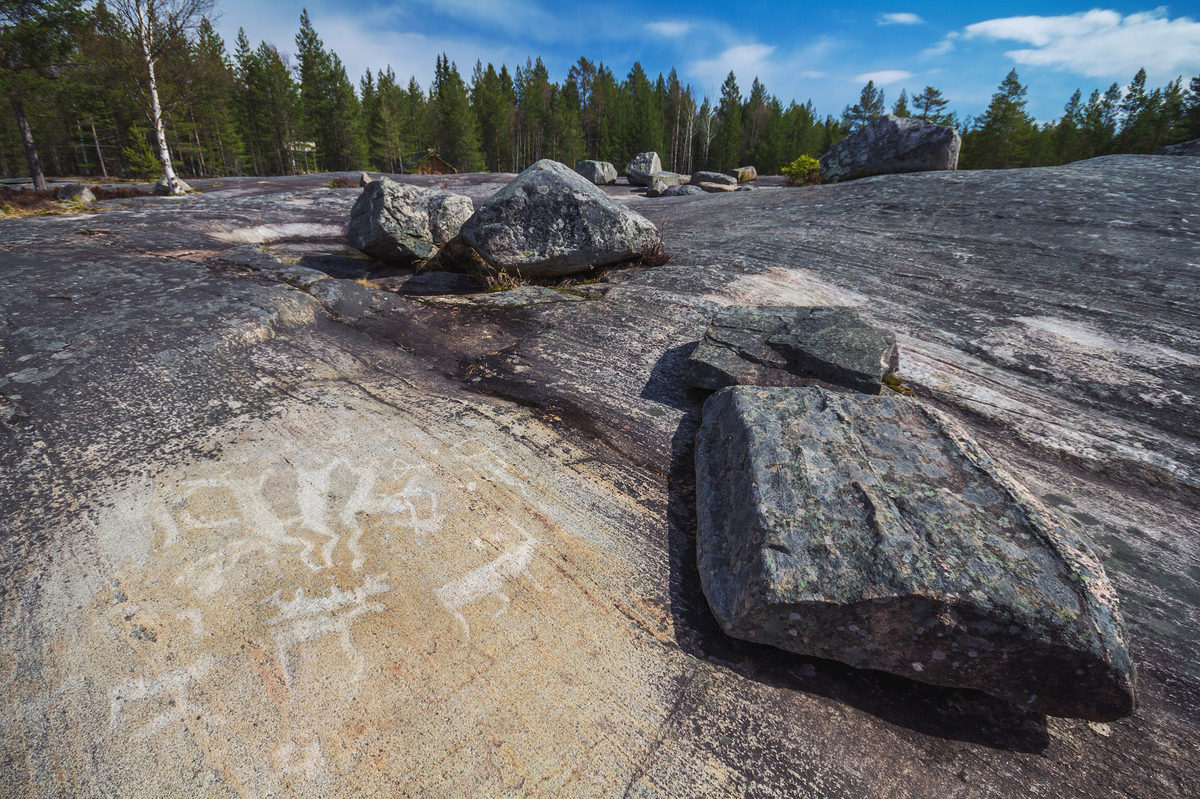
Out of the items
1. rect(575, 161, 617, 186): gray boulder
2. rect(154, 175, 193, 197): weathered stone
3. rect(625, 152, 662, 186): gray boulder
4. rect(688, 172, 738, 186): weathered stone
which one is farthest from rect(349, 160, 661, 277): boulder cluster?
rect(625, 152, 662, 186): gray boulder

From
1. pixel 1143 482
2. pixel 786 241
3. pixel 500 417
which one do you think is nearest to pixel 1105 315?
pixel 1143 482

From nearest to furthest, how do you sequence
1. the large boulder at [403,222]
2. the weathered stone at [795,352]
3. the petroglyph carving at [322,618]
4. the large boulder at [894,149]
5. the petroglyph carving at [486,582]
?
the petroglyph carving at [322,618], the petroglyph carving at [486,582], the weathered stone at [795,352], the large boulder at [403,222], the large boulder at [894,149]

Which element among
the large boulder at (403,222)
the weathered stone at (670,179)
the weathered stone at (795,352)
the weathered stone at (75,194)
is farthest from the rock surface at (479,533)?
the weathered stone at (670,179)

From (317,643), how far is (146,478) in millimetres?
1664

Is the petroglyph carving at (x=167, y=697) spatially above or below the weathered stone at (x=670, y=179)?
below

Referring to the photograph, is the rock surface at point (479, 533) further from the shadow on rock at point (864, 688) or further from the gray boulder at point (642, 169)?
the gray boulder at point (642, 169)

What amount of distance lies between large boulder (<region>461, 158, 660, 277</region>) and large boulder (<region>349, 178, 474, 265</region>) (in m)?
0.87

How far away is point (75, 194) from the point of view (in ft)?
45.6

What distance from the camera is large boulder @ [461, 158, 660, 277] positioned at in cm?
581

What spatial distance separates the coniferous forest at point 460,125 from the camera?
35.5m

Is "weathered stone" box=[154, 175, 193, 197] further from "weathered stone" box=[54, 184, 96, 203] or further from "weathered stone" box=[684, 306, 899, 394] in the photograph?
"weathered stone" box=[684, 306, 899, 394]

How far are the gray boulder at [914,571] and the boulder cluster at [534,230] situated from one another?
4.13 m

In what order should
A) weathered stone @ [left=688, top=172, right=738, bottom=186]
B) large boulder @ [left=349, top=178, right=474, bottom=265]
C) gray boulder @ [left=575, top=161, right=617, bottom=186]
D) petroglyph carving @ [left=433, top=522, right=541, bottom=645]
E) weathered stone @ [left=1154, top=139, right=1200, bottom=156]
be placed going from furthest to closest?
gray boulder @ [left=575, top=161, right=617, bottom=186]
weathered stone @ [left=688, top=172, right=738, bottom=186]
weathered stone @ [left=1154, top=139, right=1200, bottom=156]
large boulder @ [left=349, top=178, right=474, bottom=265]
petroglyph carving @ [left=433, top=522, right=541, bottom=645]

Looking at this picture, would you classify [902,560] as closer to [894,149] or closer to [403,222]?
[403,222]
